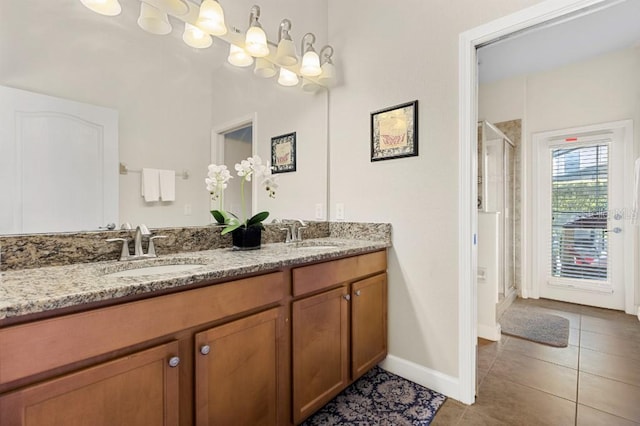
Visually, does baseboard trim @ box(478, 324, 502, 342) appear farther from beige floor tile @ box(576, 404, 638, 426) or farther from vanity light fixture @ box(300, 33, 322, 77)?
vanity light fixture @ box(300, 33, 322, 77)

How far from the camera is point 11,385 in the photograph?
2.35ft

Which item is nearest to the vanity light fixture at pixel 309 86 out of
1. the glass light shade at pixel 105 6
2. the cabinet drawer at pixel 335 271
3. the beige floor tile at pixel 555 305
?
the glass light shade at pixel 105 6

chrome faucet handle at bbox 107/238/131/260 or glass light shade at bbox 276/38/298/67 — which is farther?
glass light shade at bbox 276/38/298/67

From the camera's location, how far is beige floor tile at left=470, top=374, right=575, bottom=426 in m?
1.58

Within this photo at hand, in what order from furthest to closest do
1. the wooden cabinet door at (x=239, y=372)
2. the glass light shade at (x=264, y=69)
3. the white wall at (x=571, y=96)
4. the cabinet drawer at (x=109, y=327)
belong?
the white wall at (x=571, y=96) < the glass light shade at (x=264, y=69) < the wooden cabinet door at (x=239, y=372) < the cabinet drawer at (x=109, y=327)

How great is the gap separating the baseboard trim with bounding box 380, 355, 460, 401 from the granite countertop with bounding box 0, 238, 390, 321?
39.5 inches

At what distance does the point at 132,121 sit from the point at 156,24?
0.50 meters

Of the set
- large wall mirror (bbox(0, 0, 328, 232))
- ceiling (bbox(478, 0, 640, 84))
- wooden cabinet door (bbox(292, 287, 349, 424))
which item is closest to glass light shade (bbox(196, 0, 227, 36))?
large wall mirror (bbox(0, 0, 328, 232))

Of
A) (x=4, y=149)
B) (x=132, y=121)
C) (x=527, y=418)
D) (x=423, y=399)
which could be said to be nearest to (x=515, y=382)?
(x=527, y=418)

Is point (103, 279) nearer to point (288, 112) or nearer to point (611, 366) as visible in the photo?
point (288, 112)

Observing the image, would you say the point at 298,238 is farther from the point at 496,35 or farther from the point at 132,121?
the point at 496,35

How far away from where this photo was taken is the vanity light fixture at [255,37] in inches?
70.0

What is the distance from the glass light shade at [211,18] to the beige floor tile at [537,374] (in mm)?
2649

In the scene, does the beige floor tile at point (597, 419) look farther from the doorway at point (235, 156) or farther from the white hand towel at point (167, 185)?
the white hand towel at point (167, 185)
